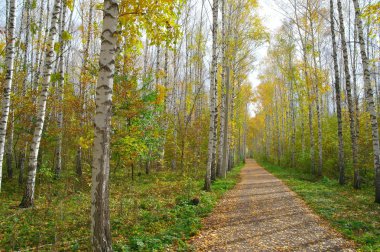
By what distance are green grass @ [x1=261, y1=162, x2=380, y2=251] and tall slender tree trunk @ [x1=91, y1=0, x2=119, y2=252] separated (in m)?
4.73

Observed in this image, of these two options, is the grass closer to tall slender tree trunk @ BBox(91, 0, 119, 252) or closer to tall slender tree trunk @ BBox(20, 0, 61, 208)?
tall slender tree trunk @ BBox(20, 0, 61, 208)

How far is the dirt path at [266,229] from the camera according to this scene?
5.29 meters

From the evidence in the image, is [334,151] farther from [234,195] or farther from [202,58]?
[202,58]

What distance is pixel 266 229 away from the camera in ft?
20.8

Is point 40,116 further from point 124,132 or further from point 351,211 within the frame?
point 351,211

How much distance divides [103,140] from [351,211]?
7533 mm

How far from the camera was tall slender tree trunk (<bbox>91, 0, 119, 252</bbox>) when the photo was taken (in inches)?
149

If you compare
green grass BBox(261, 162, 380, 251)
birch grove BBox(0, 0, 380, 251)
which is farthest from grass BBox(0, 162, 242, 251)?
green grass BBox(261, 162, 380, 251)

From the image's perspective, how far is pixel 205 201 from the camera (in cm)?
910

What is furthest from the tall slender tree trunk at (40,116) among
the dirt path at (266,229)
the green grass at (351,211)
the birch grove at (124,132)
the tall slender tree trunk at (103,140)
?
the green grass at (351,211)

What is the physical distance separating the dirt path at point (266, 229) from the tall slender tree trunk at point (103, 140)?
6.94ft

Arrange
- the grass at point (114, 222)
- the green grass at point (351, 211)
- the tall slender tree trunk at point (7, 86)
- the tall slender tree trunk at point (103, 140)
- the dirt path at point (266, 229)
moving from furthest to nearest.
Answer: the tall slender tree trunk at point (7, 86) < the green grass at point (351, 211) < the dirt path at point (266, 229) < the grass at point (114, 222) < the tall slender tree trunk at point (103, 140)

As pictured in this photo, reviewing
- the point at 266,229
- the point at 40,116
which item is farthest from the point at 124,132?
the point at 266,229

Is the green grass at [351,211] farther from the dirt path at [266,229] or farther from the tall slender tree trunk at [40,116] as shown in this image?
the tall slender tree trunk at [40,116]
